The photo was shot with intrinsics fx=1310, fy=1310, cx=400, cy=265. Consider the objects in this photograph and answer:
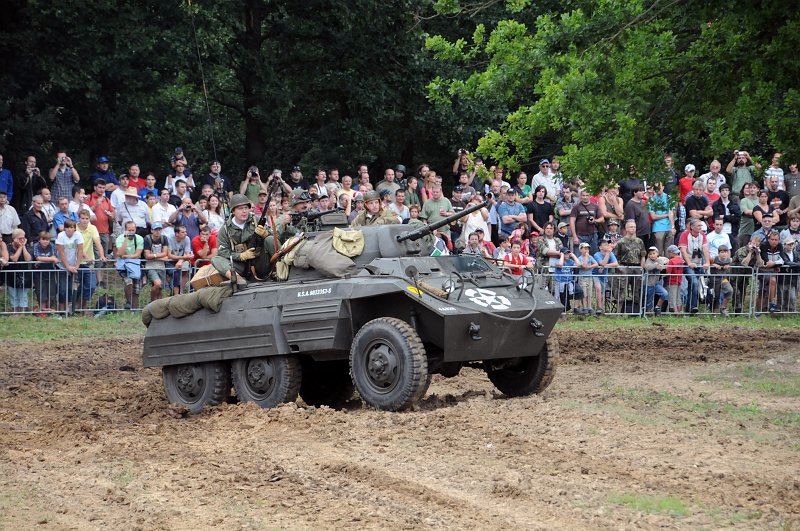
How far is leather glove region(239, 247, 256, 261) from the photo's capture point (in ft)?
50.2

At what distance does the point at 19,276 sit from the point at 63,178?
9.27 ft

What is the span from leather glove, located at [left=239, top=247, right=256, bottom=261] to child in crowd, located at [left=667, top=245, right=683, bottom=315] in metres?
10.4

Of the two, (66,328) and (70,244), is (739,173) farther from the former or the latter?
(66,328)

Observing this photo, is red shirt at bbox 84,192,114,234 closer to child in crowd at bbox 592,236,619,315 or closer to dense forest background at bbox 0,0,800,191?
dense forest background at bbox 0,0,800,191

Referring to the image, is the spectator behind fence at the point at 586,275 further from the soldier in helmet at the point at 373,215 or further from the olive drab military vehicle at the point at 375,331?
the olive drab military vehicle at the point at 375,331

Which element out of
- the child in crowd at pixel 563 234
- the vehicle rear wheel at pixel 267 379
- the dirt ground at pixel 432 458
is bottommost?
the dirt ground at pixel 432 458

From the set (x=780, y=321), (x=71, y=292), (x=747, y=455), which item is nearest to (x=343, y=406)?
(x=747, y=455)

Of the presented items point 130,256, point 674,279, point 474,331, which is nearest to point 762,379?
point 474,331

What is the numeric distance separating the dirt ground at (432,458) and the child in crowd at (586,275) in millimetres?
6568

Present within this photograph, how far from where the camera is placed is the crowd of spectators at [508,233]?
22516mm

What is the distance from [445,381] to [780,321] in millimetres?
8884

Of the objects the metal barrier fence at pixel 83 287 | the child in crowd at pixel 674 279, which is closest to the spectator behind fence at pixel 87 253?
the metal barrier fence at pixel 83 287

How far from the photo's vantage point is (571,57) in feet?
59.4

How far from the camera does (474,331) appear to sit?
13336 mm
